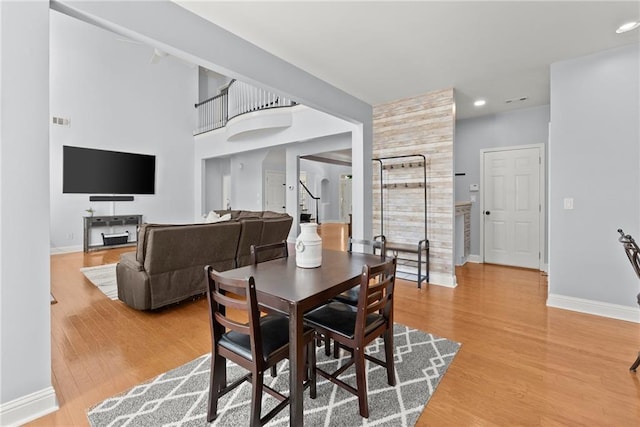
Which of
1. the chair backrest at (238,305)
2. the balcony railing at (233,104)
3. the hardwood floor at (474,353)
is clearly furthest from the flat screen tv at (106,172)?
the chair backrest at (238,305)

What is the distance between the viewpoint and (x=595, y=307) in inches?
120

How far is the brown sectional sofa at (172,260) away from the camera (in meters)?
2.98

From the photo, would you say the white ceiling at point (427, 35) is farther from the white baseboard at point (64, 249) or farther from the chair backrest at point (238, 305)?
the white baseboard at point (64, 249)

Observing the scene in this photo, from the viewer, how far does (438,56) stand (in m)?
3.09

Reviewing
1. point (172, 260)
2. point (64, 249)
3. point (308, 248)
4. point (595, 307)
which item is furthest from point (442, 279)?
point (64, 249)

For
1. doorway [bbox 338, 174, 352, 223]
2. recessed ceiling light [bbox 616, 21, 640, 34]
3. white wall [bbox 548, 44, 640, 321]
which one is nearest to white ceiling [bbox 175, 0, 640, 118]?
recessed ceiling light [bbox 616, 21, 640, 34]

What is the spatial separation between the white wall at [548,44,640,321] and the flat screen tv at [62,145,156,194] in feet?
27.6

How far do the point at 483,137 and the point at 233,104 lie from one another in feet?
18.0

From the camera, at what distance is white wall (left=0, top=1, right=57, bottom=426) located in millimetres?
1505

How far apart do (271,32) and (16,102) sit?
1.89 meters

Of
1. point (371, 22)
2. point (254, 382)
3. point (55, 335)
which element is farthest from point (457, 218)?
point (55, 335)

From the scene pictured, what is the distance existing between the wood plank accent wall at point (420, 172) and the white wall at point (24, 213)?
3928mm

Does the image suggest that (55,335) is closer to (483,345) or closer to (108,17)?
(108,17)

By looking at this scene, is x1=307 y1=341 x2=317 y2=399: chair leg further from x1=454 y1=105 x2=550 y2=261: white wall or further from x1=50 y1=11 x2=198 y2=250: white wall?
x1=50 y1=11 x2=198 y2=250: white wall
